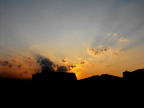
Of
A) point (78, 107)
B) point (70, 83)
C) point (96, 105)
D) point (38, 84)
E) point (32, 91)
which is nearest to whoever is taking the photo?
point (96, 105)

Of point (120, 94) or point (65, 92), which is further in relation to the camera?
point (65, 92)

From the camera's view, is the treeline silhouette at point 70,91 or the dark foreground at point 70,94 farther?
the treeline silhouette at point 70,91

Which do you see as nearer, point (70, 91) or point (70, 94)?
point (70, 94)

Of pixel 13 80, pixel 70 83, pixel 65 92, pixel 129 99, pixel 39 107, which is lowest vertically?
pixel 129 99

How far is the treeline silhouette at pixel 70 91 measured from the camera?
21766 millimetres

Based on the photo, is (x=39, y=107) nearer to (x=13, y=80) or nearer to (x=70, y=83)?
(x=13, y=80)

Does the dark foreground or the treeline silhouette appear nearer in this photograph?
the dark foreground

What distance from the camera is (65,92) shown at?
28.1 metres

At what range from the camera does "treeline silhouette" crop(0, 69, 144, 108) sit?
21766 mm

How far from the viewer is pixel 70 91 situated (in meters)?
29.0

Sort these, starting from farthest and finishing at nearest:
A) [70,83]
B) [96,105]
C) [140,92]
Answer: [70,83] < [96,105] < [140,92]

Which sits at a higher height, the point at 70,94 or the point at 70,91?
the point at 70,91

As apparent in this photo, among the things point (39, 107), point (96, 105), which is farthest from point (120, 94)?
point (39, 107)

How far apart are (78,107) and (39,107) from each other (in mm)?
7828
